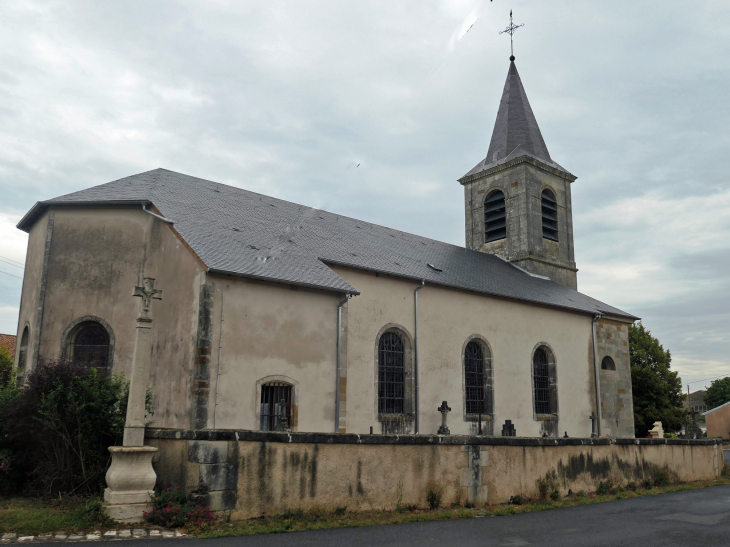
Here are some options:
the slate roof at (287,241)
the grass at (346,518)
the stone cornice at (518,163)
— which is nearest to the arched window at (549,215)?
the stone cornice at (518,163)

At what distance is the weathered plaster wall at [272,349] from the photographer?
1163 cm

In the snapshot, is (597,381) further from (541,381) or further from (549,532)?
(549,532)

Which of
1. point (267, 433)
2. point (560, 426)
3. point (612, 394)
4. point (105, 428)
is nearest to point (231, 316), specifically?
point (105, 428)

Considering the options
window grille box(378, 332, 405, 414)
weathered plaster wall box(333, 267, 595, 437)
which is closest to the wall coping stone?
weathered plaster wall box(333, 267, 595, 437)

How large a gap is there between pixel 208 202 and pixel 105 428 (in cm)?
826

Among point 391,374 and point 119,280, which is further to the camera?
point 391,374

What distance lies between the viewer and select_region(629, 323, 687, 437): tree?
30297mm

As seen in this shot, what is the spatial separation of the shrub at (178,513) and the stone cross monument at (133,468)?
0.17m

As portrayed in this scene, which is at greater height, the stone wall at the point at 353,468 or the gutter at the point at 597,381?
the gutter at the point at 597,381

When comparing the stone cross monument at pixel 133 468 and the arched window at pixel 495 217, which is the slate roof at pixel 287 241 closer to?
the stone cross monument at pixel 133 468

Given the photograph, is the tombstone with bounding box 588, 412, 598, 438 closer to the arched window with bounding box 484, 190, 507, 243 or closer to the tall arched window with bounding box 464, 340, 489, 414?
the tall arched window with bounding box 464, 340, 489, 414

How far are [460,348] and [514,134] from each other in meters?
15.2

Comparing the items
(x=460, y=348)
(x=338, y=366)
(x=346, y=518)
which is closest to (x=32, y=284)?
→ (x=338, y=366)

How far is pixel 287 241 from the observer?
50.0ft
